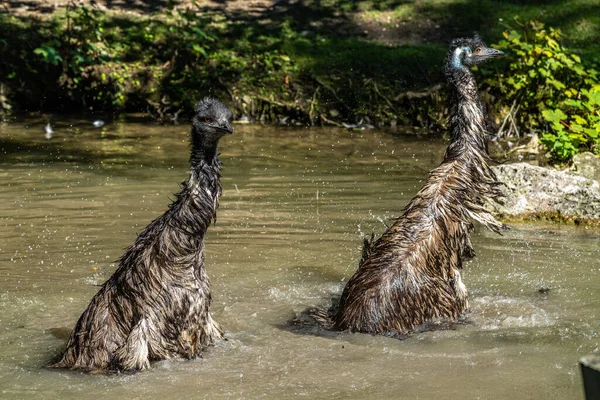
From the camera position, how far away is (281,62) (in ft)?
54.4

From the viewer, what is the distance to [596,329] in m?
7.01

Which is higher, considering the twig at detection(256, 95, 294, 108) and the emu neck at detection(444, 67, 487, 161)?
the emu neck at detection(444, 67, 487, 161)

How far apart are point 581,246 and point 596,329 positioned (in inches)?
94.6

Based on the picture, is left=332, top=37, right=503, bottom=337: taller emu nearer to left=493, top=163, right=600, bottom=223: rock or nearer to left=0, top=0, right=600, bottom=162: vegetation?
left=493, top=163, right=600, bottom=223: rock

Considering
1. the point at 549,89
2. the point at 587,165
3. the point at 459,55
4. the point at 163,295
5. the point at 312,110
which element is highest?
the point at 459,55

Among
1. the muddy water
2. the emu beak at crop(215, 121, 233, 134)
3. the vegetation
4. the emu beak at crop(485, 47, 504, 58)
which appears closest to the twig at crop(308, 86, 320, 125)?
the vegetation

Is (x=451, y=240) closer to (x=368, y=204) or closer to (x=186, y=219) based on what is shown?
(x=186, y=219)

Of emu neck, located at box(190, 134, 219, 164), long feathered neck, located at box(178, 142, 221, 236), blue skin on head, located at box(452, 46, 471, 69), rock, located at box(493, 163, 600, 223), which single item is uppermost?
blue skin on head, located at box(452, 46, 471, 69)

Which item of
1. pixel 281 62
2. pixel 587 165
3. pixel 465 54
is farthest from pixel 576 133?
pixel 281 62

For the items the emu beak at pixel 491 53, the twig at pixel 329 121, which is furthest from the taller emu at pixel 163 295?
the twig at pixel 329 121

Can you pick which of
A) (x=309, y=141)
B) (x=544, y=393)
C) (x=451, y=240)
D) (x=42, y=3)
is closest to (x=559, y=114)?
(x=309, y=141)

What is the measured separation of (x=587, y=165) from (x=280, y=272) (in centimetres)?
439

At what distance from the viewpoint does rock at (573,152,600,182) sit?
10.9 m

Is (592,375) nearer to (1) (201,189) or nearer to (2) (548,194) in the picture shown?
(1) (201,189)
